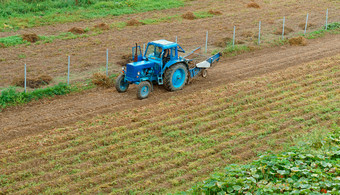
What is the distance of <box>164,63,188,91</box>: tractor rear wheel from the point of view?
57.2ft

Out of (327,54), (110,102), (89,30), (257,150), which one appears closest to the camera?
(257,150)

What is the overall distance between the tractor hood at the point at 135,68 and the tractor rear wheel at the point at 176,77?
761mm

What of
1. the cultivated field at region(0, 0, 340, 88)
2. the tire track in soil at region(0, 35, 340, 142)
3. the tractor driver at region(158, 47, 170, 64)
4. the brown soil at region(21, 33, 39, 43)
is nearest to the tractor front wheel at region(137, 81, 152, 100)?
the tire track in soil at region(0, 35, 340, 142)

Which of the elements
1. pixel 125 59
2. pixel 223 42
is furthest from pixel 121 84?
pixel 223 42

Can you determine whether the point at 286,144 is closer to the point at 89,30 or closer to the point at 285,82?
the point at 285,82

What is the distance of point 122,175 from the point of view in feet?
39.8

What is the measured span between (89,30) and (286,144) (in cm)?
1654

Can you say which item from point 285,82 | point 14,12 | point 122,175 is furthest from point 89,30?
point 122,175

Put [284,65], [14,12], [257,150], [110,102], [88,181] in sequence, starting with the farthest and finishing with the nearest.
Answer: [14,12] → [284,65] → [110,102] → [257,150] → [88,181]

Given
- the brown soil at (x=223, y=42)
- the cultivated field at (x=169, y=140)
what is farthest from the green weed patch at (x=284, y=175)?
the brown soil at (x=223, y=42)

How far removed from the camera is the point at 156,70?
17.6 m

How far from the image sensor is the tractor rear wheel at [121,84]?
58.1 ft

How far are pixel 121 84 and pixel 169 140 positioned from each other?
4.69m

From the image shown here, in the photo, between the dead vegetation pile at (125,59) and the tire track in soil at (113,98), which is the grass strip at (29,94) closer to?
the tire track in soil at (113,98)
